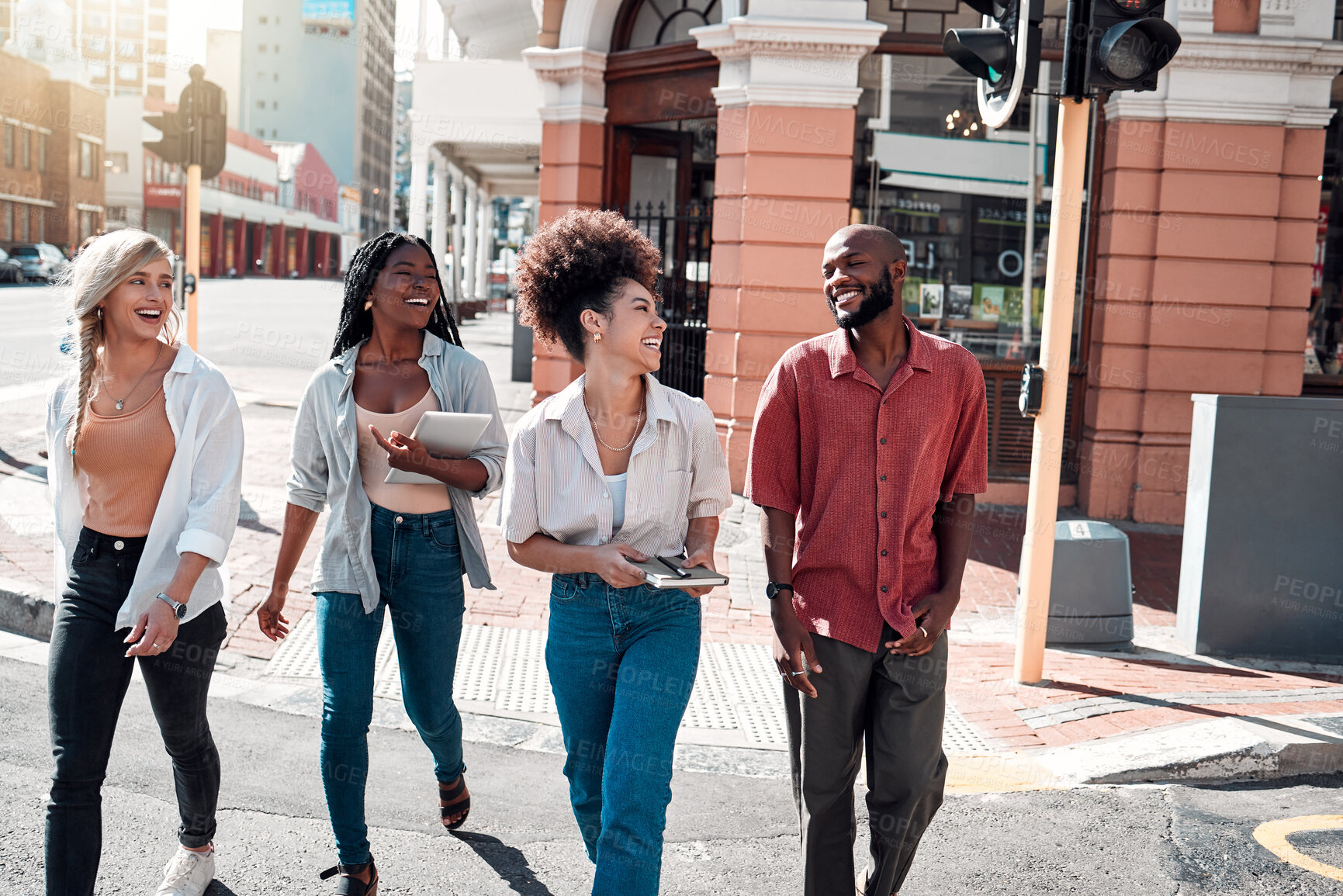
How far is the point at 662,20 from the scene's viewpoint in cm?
1122

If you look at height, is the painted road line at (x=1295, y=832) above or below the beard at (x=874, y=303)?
below

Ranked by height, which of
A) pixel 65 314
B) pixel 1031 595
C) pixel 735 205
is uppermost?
pixel 735 205

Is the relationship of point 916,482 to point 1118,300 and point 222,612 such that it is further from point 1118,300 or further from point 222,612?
point 1118,300

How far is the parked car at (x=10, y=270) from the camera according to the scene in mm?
43906

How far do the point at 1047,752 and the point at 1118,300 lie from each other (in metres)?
6.00

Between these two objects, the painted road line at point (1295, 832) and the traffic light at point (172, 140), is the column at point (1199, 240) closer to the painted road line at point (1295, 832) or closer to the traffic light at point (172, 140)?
the painted road line at point (1295, 832)

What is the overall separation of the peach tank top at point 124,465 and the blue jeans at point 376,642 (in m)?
0.54

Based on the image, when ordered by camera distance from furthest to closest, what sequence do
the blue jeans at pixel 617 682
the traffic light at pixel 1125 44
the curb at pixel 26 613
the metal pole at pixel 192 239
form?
the metal pole at pixel 192 239 → the curb at pixel 26 613 → the traffic light at pixel 1125 44 → the blue jeans at pixel 617 682

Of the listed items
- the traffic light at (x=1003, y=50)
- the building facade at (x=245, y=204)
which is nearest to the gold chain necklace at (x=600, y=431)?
the traffic light at (x=1003, y=50)

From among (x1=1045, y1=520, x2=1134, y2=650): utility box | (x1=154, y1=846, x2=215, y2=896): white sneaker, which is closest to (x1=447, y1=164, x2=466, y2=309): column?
(x1=1045, y1=520, x2=1134, y2=650): utility box

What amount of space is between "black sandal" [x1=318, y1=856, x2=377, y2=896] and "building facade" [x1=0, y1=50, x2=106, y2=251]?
5953cm

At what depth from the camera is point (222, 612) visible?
3.41 m

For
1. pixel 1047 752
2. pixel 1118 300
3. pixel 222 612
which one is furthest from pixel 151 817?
pixel 1118 300

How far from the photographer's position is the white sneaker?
3.43 metres
